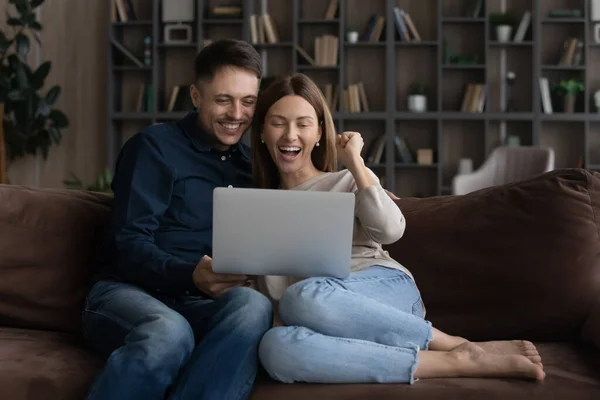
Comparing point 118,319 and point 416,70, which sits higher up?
point 416,70

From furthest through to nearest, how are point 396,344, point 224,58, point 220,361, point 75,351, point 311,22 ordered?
1. point 311,22
2. point 224,58
3. point 75,351
4. point 396,344
5. point 220,361

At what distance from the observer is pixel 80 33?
260 inches

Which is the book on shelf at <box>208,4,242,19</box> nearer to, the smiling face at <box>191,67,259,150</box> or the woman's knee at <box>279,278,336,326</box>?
the smiling face at <box>191,67,259,150</box>

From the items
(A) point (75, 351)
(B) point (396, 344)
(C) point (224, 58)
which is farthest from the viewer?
(C) point (224, 58)

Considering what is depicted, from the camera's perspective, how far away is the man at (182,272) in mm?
1559

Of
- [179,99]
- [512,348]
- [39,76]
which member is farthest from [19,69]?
[512,348]

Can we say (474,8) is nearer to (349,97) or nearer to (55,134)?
(349,97)

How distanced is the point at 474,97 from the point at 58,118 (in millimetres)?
3210

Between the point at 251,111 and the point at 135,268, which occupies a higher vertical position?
the point at 251,111

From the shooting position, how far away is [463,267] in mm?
1968

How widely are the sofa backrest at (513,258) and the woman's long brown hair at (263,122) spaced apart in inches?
11.9

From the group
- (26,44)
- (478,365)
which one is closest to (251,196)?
(478,365)

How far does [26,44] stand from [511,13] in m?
3.68

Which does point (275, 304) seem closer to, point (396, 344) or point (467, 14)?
point (396, 344)
